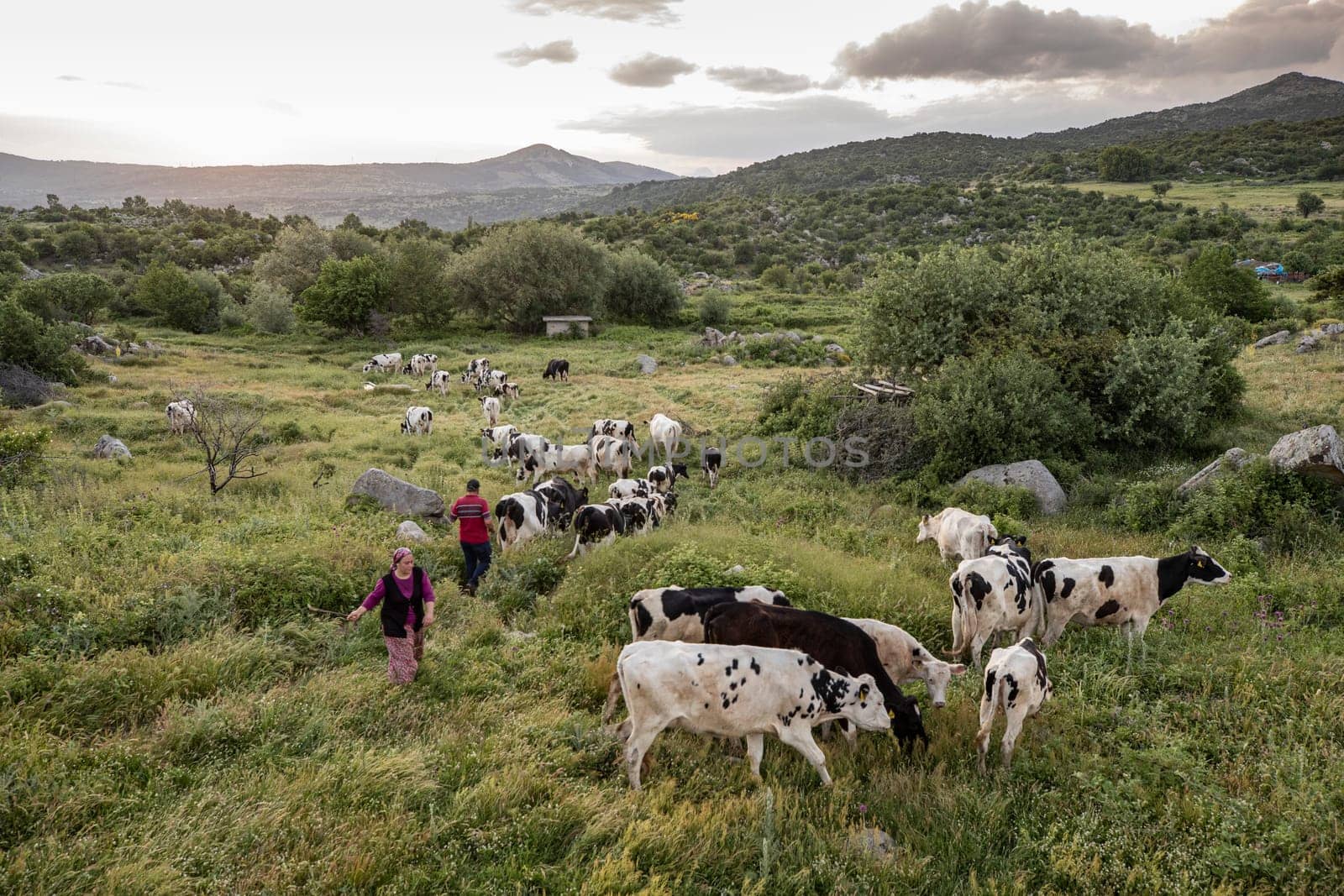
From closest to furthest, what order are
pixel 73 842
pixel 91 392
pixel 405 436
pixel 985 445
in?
pixel 73 842
pixel 985 445
pixel 405 436
pixel 91 392

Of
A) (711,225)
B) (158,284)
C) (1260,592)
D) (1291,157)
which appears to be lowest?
(1260,592)

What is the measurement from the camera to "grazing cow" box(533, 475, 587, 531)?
13.0m

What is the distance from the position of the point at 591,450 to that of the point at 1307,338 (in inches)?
1243

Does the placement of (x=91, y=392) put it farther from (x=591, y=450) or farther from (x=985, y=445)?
(x=985, y=445)

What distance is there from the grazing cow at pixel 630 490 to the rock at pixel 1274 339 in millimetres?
33307

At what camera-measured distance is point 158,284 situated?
46.8m

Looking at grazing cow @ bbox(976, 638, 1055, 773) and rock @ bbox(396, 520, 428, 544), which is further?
rock @ bbox(396, 520, 428, 544)

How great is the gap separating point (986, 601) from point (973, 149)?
15666 centimetres

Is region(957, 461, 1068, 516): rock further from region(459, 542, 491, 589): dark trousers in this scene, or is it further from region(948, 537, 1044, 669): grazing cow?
region(459, 542, 491, 589): dark trousers

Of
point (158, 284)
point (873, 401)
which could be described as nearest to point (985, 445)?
→ point (873, 401)

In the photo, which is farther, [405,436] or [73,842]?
[405,436]

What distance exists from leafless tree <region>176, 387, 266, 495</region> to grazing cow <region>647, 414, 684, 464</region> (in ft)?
31.2

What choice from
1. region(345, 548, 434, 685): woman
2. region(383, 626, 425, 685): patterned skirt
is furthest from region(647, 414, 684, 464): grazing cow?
region(383, 626, 425, 685): patterned skirt

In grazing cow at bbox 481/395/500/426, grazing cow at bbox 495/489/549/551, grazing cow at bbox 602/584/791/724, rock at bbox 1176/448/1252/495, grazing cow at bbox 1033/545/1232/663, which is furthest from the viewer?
grazing cow at bbox 481/395/500/426
